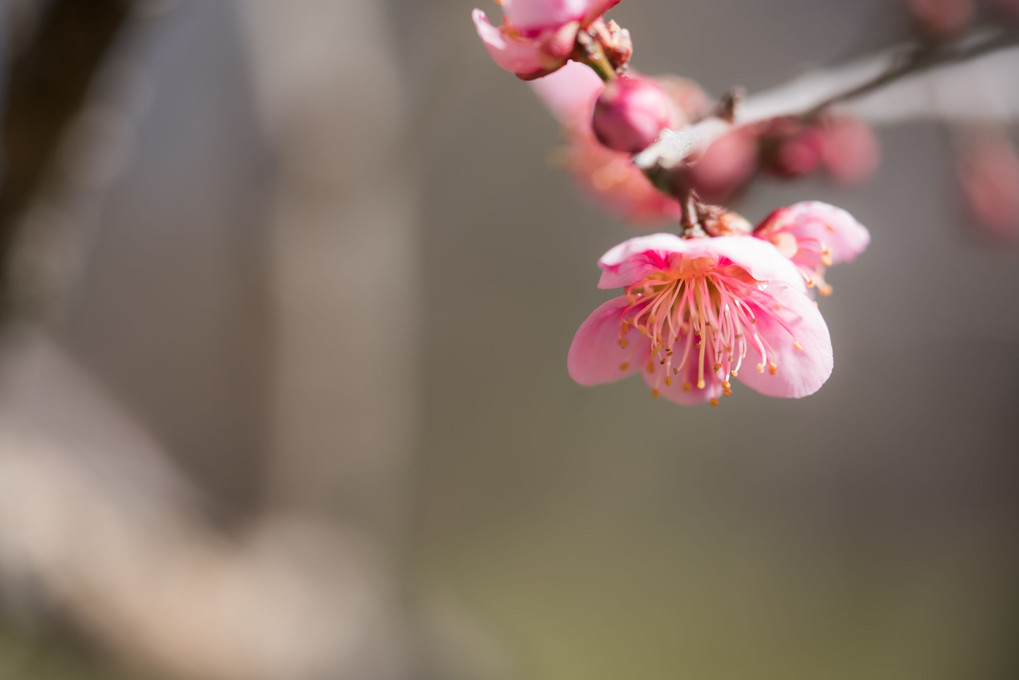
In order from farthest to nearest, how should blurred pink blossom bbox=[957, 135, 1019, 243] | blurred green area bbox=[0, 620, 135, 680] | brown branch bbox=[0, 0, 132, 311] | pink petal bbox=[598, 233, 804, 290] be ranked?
blurred green area bbox=[0, 620, 135, 680], blurred pink blossom bbox=[957, 135, 1019, 243], brown branch bbox=[0, 0, 132, 311], pink petal bbox=[598, 233, 804, 290]

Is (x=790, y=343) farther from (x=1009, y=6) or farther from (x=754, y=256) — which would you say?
(x=1009, y=6)

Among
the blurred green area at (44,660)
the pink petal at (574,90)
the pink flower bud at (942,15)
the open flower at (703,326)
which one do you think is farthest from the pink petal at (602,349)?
the blurred green area at (44,660)

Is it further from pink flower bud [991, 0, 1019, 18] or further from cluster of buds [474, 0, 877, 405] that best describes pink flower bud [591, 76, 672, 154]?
pink flower bud [991, 0, 1019, 18]

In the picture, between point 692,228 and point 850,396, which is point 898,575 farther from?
point 692,228

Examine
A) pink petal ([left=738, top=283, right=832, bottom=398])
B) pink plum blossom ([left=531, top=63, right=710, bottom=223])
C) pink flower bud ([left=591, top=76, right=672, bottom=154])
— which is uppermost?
pink plum blossom ([left=531, top=63, right=710, bottom=223])

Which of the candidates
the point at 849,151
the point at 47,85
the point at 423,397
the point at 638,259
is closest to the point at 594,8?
the point at 638,259

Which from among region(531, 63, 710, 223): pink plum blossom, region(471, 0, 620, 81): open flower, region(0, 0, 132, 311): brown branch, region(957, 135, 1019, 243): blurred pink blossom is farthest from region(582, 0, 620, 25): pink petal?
region(957, 135, 1019, 243): blurred pink blossom

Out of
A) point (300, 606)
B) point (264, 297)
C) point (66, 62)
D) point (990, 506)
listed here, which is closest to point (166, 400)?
point (264, 297)

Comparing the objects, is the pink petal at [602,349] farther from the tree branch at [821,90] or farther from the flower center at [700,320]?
the tree branch at [821,90]

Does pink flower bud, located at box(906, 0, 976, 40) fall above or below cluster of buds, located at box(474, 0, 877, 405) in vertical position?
above
